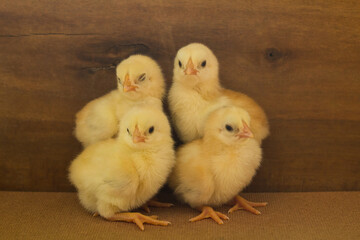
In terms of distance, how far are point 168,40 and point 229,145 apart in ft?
1.54

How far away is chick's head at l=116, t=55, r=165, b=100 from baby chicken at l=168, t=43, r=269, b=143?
0.07 m

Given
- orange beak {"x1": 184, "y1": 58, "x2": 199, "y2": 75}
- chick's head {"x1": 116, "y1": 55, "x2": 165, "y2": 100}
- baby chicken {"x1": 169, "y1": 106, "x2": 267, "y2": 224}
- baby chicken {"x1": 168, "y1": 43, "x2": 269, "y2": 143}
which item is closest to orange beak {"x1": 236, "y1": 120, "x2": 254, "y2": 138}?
baby chicken {"x1": 169, "y1": 106, "x2": 267, "y2": 224}

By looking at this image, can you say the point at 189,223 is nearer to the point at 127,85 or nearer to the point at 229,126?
the point at 229,126

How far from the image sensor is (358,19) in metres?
1.74

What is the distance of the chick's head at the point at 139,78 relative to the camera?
151cm

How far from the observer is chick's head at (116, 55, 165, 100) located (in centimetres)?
151

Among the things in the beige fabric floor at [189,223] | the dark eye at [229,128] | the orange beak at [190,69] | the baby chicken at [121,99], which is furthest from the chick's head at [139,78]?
the beige fabric floor at [189,223]

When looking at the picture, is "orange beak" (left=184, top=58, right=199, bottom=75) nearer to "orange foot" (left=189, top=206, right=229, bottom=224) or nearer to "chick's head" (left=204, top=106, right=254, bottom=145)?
"chick's head" (left=204, top=106, right=254, bottom=145)

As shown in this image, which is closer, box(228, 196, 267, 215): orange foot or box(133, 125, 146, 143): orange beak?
box(133, 125, 146, 143): orange beak

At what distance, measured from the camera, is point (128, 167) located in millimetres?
1418

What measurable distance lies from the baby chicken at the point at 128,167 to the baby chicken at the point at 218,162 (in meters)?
0.07

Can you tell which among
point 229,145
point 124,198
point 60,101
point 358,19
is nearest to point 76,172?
point 124,198

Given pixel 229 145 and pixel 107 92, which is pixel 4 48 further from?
pixel 229 145

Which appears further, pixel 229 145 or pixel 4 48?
pixel 4 48
